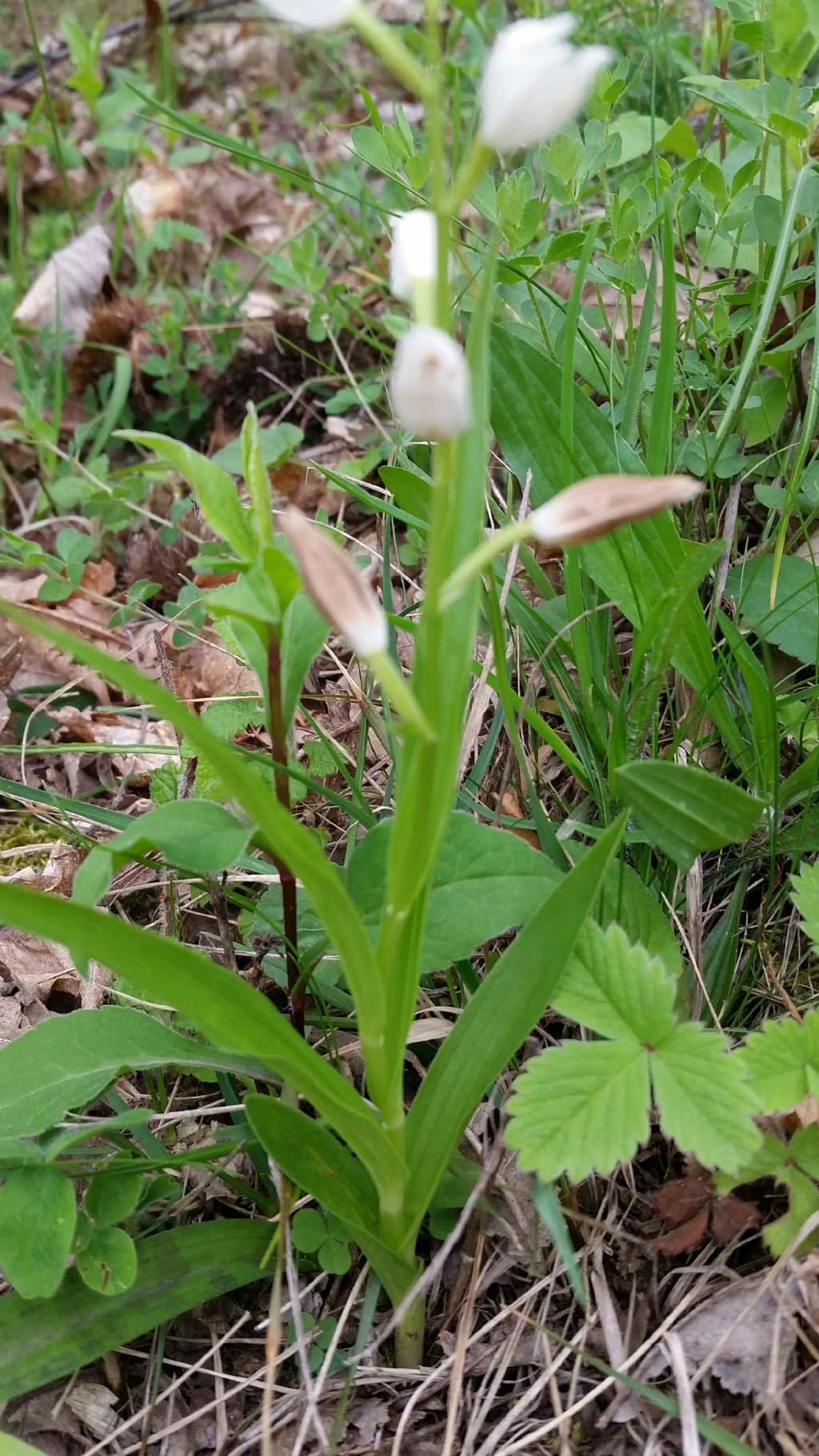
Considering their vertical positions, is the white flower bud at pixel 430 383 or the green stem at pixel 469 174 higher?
the green stem at pixel 469 174

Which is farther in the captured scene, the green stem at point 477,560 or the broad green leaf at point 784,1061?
the broad green leaf at point 784,1061

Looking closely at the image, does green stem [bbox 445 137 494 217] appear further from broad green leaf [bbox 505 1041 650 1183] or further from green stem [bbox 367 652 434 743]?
broad green leaf [bbox 505 1041 650 1183]

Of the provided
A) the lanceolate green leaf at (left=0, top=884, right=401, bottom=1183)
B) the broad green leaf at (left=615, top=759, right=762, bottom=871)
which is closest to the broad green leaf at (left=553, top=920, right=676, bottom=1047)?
the broad green leaf at (left=615, top=759, right=762, bottom=871)

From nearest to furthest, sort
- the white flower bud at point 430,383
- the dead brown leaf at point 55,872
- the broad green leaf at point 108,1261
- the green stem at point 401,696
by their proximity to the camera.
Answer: the white flower bud at point 430,383
the green stem at point 401,696
the broad green leaf at point 108,1261
the dead brown leaf at point 55,872

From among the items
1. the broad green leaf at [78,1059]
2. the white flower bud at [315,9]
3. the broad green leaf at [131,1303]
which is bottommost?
the broad green leaf at [131,1303]

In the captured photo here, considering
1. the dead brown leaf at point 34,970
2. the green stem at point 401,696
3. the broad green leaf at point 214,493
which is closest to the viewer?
the green stem at point 401,696

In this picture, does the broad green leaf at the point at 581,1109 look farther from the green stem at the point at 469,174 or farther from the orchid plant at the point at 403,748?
the green stem at the point at 469,174

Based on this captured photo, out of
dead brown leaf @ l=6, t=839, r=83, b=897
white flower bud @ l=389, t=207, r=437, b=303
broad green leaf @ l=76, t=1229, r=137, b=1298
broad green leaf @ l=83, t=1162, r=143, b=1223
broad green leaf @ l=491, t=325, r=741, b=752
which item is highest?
white flower bud @ l=389, t=207, r=437, b=303

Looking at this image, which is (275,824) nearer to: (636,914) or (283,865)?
(283,865)

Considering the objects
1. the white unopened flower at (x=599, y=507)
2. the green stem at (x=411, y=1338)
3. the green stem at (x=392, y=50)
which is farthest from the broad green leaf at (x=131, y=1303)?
the green stem at (x=392, y=50)
